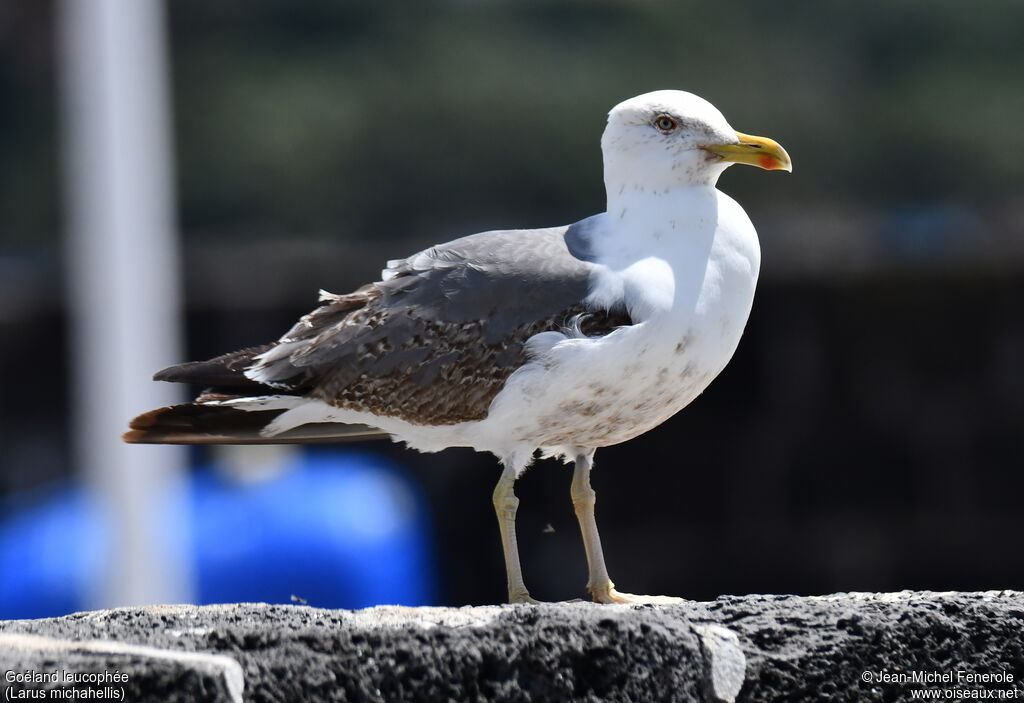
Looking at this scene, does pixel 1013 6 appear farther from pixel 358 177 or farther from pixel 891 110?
pixel 358 177

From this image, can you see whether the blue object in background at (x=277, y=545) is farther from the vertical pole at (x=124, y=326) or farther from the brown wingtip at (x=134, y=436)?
the brown wingtip at (x=134, y=436)

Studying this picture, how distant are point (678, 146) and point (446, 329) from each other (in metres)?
0.85

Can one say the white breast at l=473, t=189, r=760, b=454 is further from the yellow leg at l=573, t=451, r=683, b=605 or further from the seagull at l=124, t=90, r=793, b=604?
the yellow leg at l=573, t=451, r=683, b=605

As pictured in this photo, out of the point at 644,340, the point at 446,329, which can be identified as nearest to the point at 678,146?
the point at 644,340

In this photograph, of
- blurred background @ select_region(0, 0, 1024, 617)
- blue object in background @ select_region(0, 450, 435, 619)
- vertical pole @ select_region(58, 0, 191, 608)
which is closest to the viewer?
vertical pole @ select_region(58, 0, 191, 608)

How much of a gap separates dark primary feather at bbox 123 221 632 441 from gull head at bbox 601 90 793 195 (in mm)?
242

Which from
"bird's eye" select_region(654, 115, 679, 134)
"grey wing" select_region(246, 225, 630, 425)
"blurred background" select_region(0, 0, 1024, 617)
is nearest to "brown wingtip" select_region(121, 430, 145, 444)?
"grey wing" select_region(246, 225, 630, 425)

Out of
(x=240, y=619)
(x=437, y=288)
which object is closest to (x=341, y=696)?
(x=240, y=619)

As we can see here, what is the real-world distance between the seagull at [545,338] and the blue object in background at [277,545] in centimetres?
472

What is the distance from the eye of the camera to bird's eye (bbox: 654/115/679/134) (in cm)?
485

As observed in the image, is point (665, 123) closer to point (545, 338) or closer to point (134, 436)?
point (545, 338)

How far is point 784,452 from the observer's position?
417 inches

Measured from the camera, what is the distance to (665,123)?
16.0ft

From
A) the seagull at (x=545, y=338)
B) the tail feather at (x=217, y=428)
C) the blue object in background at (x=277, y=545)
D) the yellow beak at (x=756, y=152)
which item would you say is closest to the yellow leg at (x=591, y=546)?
the seagull at (x=545, y=338)
